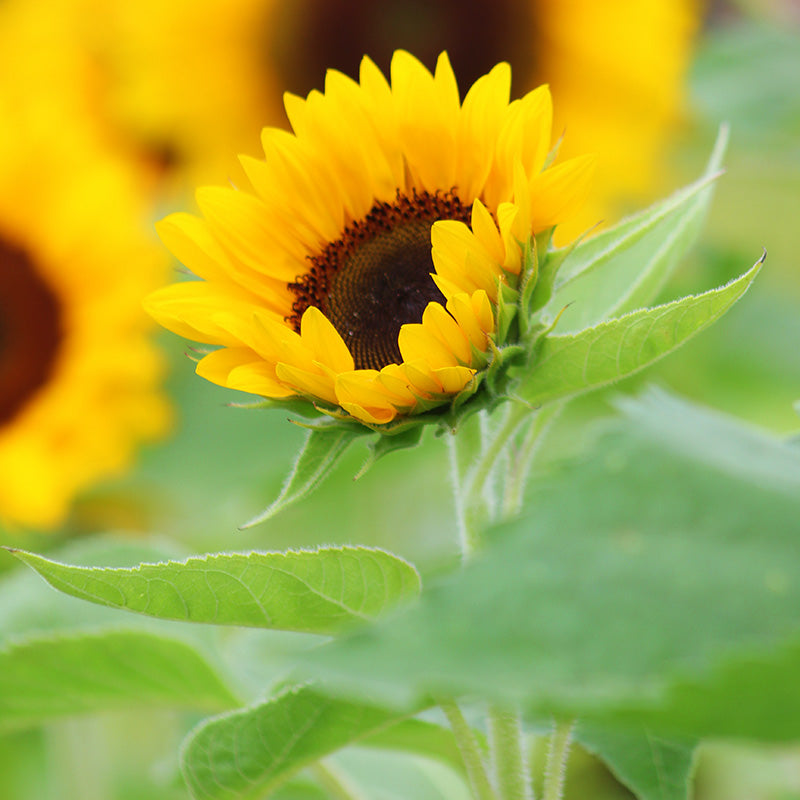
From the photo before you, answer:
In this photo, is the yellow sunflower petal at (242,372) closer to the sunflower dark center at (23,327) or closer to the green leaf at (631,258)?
the green leaf at (631,258)

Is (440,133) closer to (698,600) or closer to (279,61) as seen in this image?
(698,600)

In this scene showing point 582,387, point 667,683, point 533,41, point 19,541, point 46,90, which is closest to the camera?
point 667,683

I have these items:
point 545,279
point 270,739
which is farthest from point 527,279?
point 270,739

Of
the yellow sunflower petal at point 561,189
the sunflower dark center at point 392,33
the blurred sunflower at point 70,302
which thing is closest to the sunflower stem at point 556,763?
the yellow sunflower petal at point 561,189

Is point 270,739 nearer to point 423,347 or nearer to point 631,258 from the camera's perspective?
point 423,347

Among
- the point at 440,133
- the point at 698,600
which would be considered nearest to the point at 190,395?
the point at 440,133

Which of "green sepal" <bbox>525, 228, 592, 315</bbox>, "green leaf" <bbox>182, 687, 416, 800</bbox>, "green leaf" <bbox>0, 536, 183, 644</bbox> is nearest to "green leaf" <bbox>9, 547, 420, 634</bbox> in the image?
"green leaf" <bbox>182, 687, 416, 800</bbox>
